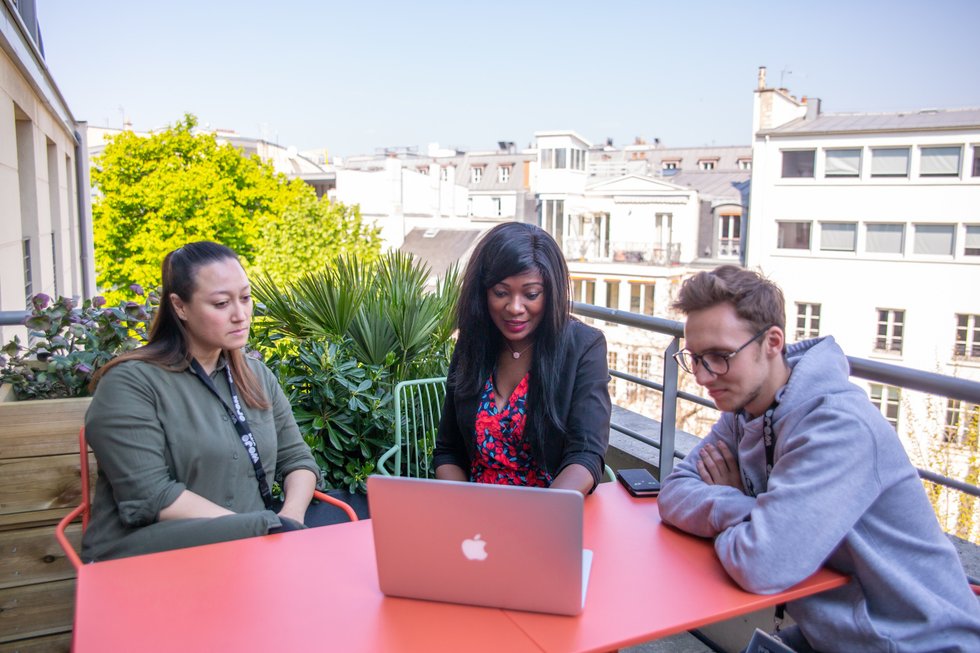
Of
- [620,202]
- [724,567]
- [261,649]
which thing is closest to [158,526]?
[261,649]

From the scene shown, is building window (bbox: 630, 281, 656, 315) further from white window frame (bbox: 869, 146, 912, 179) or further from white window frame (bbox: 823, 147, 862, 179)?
white window frame (bbox: 869, 146, 912, 179)

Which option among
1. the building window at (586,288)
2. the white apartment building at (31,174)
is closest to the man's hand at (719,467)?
the white apartment building at (31,174)

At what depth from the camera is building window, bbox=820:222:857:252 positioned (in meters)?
33.8

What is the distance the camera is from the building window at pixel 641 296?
37.6 m

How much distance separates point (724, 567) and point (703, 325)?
51 centimetres

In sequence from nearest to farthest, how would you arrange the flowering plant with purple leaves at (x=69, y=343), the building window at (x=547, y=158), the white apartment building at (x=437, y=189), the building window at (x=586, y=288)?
the flowering plant with purple leaves at (x=69, y=343) < the building window at (x=586, y=288) < the white apartment building at (x=437, y=189) < the building window at (x=547, y=158)

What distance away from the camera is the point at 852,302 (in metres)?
33.8

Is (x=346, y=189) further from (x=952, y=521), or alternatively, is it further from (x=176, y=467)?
(x=176, y=467)

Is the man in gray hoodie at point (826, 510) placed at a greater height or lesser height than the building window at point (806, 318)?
greater

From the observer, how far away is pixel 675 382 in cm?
310

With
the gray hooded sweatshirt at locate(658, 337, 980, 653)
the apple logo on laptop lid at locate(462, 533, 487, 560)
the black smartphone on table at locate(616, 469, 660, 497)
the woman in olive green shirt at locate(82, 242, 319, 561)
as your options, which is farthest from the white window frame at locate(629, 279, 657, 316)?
the apple logo on laptop lid at locate(462, 533, 487, 560)

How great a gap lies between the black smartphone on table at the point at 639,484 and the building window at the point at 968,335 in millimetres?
34409

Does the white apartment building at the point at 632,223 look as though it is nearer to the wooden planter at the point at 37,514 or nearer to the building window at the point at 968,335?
the building window at the point at 968,335

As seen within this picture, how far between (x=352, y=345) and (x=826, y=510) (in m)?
2.89
